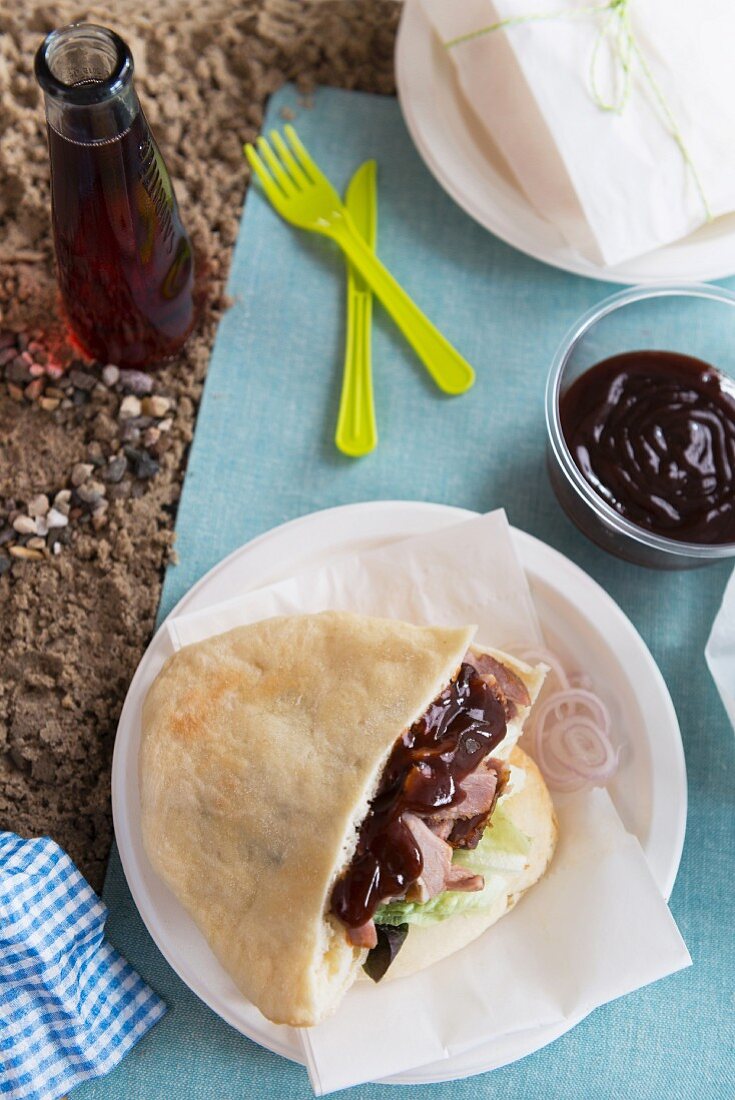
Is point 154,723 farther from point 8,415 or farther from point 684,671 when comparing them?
point 684,671

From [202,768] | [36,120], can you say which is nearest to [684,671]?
[202,768]

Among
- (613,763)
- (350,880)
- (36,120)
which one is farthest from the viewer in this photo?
(36,120)

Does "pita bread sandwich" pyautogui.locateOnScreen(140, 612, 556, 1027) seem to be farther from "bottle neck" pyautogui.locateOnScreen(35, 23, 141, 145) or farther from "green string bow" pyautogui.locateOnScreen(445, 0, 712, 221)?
"green string bow" pyautogui.locateOnScreen(445, 0, 712, 221)

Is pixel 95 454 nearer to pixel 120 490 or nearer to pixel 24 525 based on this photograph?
pixel 120 490

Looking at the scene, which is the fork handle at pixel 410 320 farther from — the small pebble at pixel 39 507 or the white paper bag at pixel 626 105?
the small pebble at pixel 39 507

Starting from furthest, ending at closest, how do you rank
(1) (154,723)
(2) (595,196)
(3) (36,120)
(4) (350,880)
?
1. (3) (36,120)
2. (2) (595,196)
3. (1) (154,723)
4. (4) (350,880)

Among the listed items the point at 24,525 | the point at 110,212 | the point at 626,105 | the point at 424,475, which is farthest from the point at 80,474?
the point at 626,105


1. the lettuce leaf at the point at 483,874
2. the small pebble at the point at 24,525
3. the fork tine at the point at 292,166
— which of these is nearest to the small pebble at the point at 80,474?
the small pebble at the point at 24,525

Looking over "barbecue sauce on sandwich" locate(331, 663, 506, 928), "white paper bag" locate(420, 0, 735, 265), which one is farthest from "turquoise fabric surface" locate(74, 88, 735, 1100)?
"barbecue sauce on sandwich" locate(331, 663, 506, 928)
